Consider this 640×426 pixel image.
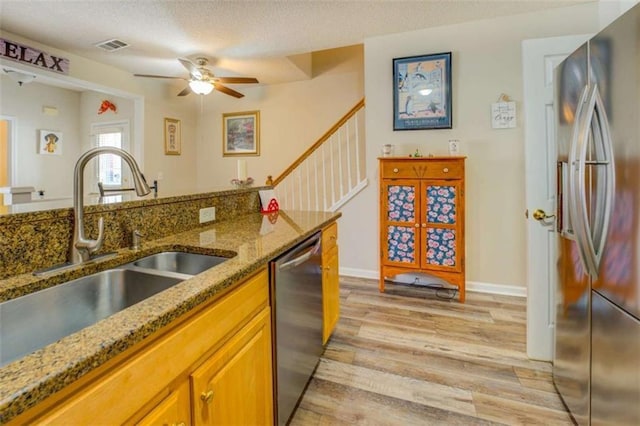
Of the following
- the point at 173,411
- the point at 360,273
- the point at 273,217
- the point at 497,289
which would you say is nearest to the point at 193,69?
the point at 273,217

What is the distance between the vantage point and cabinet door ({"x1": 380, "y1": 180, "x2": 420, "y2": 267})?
9.76ft

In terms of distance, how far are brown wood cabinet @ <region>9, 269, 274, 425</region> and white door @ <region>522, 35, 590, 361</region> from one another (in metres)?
1.58

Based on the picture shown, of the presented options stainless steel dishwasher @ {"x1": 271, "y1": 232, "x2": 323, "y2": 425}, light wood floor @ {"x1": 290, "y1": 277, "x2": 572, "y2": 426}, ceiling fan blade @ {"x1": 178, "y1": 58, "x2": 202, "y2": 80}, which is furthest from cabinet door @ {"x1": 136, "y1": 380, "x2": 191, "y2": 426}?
ceiling fan blade @ {"x1": 178, "y1": 58, "x2": 202, "y2": 80}

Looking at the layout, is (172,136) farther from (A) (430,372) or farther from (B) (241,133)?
(A) (430,372)

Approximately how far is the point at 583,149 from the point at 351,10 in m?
2.41

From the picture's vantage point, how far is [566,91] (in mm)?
1450

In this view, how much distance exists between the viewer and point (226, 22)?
3.06m

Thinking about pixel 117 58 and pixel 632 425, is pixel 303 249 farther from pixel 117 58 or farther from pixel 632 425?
pixel 117 58

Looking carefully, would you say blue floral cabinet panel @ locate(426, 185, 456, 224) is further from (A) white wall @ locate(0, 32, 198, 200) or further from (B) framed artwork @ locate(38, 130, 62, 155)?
(B) framed artwork @ locate(38, 130, 62, 155)

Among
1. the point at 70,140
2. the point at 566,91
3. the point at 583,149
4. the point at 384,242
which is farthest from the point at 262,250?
the point at 70,140

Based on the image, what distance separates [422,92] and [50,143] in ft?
20.0

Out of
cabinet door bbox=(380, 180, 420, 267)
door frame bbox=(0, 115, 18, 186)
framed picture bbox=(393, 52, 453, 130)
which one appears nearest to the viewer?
cabinet door bbox=(380, 180, 420, 267)

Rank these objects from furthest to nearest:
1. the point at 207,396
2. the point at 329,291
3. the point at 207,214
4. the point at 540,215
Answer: the point at 329,291, the point at 207,214, the point at 540,215, the point at 207,396

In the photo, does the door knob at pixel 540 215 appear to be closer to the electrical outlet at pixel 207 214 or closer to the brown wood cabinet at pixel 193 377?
the brown wood cabinet at pixel 193 377
